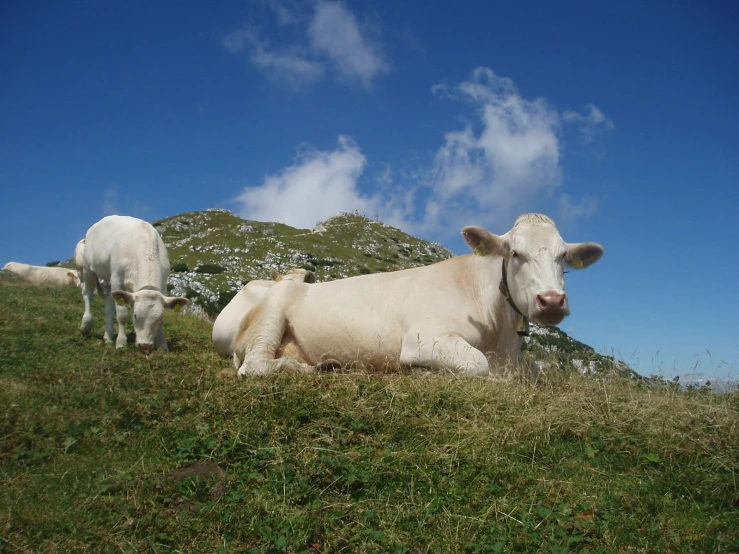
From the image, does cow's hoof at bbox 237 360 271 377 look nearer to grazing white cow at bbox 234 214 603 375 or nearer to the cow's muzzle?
grazing white cow at bbox 234 214 603 375

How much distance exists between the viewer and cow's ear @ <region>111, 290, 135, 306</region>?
39.7 ft

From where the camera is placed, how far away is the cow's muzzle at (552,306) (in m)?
7.05

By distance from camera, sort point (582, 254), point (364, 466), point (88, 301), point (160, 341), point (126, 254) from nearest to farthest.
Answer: point (364, 466)
point (582, 254)
point (160, 341)
point (126, 254)
point (88, 301)

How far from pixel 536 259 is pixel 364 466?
4209mm

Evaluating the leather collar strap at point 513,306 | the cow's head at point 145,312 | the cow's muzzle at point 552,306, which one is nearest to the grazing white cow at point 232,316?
the cow's head at point 145,312

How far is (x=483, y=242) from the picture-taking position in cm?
857

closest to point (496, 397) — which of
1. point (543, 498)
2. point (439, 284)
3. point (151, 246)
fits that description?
point (543, 498)

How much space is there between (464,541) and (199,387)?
4.39m

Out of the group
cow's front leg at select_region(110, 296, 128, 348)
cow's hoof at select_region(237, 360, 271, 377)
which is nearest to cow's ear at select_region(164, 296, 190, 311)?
cow's front leg at select_region(110, 296, 128, 348)

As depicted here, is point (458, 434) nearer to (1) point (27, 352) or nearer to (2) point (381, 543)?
(2) point (381, 543)

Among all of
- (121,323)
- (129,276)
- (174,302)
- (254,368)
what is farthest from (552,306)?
(129,276)

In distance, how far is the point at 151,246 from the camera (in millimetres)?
13398

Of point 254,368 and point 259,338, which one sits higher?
point 259,338

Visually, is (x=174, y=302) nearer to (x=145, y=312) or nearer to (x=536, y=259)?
(x=145, y=312)
